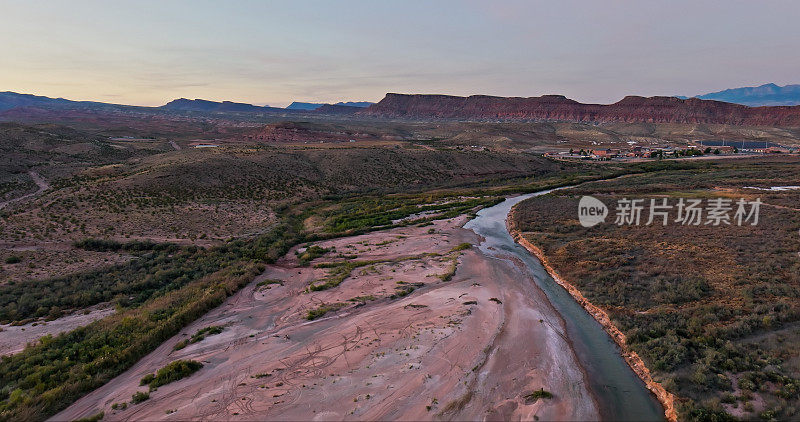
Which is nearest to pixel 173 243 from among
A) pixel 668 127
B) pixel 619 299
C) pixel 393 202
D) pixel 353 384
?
pixel 353 384

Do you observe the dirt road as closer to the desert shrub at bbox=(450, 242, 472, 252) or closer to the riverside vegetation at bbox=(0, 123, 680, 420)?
the riverside vegetation at bbox=(0, 123, 680, 420)

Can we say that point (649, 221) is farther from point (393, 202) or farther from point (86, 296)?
point (86, 296)

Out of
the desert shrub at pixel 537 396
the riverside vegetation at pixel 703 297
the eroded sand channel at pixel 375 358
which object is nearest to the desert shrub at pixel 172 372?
the eroded sand channel at pixel 375 358

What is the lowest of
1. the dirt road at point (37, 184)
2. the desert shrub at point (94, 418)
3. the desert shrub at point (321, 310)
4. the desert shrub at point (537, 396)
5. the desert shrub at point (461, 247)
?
the desert shrub at point (537, 396)

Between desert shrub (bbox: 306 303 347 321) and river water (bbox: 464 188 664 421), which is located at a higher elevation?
desert shrub (bbox: 306 303 347 321)

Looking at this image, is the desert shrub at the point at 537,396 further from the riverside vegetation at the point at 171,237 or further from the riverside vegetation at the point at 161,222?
the riverside vegetation at the point at 171,237

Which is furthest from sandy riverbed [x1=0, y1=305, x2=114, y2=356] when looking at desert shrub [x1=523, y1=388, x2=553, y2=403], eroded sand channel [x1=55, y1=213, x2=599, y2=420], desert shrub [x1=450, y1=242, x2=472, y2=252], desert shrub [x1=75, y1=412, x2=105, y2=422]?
desert shrub [x1=450, y1=242, x2=472, y2=252]
